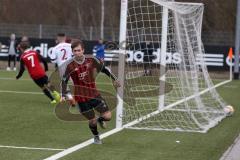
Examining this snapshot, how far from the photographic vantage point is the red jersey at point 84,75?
11.1 meters

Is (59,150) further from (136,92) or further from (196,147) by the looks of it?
(136,92)

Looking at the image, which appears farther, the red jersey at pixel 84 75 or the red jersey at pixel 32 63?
the red jersey at pixel 32 63

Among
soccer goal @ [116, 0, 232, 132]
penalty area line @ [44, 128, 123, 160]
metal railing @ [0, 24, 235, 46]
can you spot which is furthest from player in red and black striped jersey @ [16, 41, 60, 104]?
metal railing @ [0, 24, 235, 46]

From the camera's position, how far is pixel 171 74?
54.7ft

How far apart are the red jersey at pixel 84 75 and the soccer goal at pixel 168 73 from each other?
1.96 meters

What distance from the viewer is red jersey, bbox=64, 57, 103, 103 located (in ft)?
36.4

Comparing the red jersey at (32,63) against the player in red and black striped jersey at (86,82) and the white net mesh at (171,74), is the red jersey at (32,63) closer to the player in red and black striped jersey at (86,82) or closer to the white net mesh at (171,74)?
the white net mesh at (171,74)

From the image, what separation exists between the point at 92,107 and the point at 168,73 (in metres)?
6.19

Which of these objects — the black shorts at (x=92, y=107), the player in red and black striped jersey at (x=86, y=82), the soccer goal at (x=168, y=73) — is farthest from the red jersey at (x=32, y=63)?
the black shorts at (x=92, y=107)

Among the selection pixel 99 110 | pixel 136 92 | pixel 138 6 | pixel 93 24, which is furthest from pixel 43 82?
pixel 93 24

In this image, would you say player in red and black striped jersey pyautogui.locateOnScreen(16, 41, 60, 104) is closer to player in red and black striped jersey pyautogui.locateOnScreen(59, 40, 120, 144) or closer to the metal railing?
player in red and black striped jersey pyautogui.locateOnScreen(59, 40, 120, 144)

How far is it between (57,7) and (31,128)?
147 feet

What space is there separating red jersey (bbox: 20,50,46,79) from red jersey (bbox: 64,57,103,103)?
652cm

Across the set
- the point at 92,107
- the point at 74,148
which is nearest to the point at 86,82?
the point at 92,107
